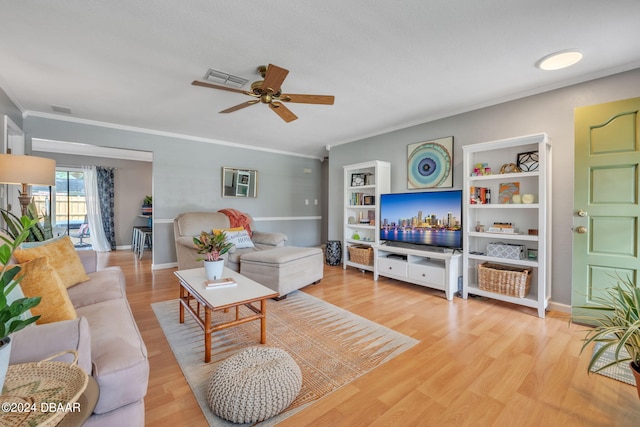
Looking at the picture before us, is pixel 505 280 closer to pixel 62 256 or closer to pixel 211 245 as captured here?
pixel 211 245

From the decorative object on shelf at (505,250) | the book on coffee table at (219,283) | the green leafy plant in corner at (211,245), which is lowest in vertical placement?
the book on coffee table at (219,283)

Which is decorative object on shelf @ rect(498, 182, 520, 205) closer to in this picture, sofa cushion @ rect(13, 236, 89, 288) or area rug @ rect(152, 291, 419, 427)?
area rug @ rect(152, 291, 419, 427)

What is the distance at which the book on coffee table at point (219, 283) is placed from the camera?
213cm

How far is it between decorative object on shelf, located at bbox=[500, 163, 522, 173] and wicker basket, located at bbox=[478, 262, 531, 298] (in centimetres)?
103

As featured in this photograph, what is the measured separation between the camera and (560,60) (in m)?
2.23

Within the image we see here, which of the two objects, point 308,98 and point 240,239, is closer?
point 308,98

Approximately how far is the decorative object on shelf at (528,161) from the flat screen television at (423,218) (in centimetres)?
63

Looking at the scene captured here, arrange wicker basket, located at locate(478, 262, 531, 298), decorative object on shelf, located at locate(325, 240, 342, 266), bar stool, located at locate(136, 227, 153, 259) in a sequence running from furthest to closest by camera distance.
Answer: bar stool, located at locate(136, 227, 153, 259)
decorative object on shelf, located at locate(325, 240, 342, 266)
wicker basket, located at locate(478, 262, 531, 298)

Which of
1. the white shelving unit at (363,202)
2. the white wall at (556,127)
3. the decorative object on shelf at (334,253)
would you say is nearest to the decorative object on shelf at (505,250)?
the white wall at (556,127)

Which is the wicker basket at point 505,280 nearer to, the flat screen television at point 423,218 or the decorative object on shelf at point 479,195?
the flat screen television at point 423,218

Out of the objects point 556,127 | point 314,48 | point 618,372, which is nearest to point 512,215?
point 556,127

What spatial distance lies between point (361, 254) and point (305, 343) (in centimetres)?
226

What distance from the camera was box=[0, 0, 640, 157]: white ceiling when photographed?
1.69 meters

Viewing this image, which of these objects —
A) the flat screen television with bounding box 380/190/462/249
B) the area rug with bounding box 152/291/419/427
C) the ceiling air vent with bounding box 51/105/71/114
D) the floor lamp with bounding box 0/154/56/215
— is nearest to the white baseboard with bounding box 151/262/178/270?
the area rug with bounding box 152/291/419/427
